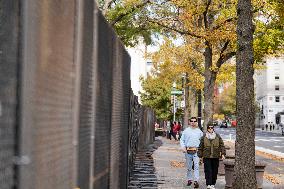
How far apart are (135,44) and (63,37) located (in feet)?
96.5

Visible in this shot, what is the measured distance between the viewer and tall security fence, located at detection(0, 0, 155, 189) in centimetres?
254

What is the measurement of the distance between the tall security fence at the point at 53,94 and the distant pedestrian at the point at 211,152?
29.1 ft

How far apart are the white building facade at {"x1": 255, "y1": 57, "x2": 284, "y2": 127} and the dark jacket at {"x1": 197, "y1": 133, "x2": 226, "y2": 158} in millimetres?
120644

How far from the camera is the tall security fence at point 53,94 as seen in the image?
8.32 feet

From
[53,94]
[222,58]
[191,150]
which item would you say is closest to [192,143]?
[191,150]

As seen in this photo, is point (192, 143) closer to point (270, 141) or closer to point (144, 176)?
point (144, 176)

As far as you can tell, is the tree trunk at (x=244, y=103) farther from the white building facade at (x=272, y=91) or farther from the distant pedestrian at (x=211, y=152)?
the white building facade at (x=272, y=91)

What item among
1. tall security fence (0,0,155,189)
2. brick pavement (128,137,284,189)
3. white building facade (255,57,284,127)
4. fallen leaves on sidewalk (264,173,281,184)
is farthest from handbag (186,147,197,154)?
white building facade (255,57,284,127)

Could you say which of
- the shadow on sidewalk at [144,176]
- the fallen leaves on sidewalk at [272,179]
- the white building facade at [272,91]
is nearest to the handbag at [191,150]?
the shadow on sidewalk at [144,176]

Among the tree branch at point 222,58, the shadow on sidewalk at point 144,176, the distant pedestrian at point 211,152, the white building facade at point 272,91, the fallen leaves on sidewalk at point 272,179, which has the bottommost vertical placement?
the fallen leaves on sidewalk at point 272,179

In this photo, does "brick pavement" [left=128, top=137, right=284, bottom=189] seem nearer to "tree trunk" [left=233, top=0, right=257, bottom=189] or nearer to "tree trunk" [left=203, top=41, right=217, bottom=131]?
"tree trunk" [left=233, top=0, right=257, bottom=189]

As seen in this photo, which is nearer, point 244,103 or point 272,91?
point 244,103

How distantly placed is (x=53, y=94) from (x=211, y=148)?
37.7 ft

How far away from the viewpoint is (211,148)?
47.6ft
